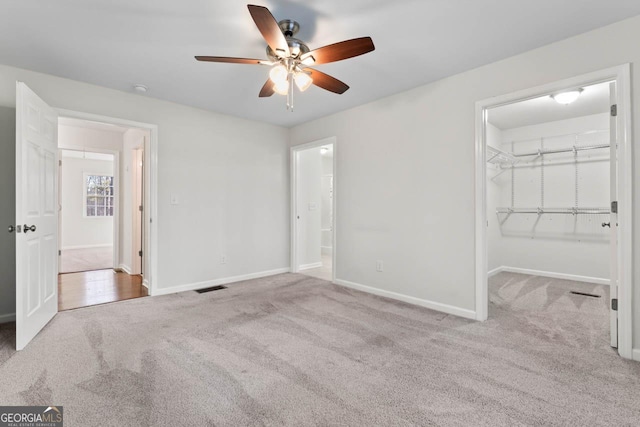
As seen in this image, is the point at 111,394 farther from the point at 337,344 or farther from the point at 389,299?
the point at 389,299

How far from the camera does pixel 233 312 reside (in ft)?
10.4

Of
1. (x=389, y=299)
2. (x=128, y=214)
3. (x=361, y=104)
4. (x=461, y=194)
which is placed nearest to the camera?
(x=461, y=194)

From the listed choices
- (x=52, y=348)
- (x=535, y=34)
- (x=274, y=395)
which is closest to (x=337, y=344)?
(x=274, y=395)

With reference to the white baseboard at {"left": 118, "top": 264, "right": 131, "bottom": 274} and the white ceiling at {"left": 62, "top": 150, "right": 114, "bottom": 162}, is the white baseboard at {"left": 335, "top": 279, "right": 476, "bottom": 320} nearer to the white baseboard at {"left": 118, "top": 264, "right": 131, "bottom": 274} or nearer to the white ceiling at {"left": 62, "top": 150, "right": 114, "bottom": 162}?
the white baseboard at {"left": 118, "top": 264, "right": 131, "bottom": 274}

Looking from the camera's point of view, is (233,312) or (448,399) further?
(233,312)

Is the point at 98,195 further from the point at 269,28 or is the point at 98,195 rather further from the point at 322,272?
the point at 269,28

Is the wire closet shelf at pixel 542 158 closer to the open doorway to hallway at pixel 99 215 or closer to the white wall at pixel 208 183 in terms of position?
the white wall at pixel 208 183

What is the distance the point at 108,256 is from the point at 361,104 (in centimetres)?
643

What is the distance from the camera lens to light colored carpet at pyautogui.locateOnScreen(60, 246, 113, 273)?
18.1 ft

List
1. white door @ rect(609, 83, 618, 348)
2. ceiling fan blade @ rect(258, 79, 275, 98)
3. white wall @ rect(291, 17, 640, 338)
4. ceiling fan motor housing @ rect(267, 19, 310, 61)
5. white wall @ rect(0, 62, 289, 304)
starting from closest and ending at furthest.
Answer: ceiling fan motor housing @ rect(267, 19, 310, 61) < white door @ rect(609, 83, 618, 348) < white wall @ rect(291, 17, 640, 338) < ceiling fan blade @ rect(258, 79, 275, 98) < white wall @ rect(0, 62, 289, 304)

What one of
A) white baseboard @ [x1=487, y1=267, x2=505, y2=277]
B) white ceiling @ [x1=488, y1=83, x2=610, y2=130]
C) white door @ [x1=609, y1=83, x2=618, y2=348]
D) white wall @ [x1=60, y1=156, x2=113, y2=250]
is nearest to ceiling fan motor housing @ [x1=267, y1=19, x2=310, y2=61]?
white door @ [x1=609, y1=83, x2=618, y2=348]

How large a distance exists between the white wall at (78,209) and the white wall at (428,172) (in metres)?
7.50

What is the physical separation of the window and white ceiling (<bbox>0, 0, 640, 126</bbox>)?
6365mm

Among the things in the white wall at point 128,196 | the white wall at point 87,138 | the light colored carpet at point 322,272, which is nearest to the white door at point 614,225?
the light colored carpet at point 322,272
